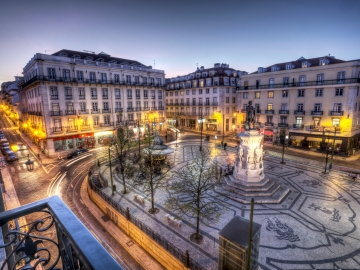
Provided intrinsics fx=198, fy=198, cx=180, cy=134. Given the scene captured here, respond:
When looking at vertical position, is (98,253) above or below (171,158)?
above

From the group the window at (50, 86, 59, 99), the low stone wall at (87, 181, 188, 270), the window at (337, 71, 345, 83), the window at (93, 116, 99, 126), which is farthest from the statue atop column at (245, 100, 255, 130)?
the window at (50, 86, 59, 99)

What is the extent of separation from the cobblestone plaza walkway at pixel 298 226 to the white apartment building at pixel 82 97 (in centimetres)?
1982

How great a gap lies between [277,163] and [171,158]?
49.8ft

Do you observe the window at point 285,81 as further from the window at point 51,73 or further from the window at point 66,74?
the window at point 51,73

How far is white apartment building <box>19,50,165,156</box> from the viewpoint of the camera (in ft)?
109

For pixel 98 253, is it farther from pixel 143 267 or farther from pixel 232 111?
pixel 232 111

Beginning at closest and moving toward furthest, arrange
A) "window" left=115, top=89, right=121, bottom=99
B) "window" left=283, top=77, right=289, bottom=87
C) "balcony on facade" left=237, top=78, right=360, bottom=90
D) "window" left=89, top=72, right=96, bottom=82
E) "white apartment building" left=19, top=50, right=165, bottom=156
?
"balcony on facade" left=237, top=78, right=360, bottom=90 → "white apartment building" left=19, top=50, right=165, bottom=156 → "window" left=283, top=77, right=289, bottom=87 → "window" left=89, top=72, right=96, bottom=82 → "window" left=115, top=89, right=121, bottom=99

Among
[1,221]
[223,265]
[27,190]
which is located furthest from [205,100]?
[1,221]

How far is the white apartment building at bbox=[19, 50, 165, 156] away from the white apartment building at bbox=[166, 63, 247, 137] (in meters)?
12.9

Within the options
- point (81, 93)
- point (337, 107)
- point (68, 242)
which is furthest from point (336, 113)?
point (81, 93)

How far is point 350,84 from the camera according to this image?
29.1 metres

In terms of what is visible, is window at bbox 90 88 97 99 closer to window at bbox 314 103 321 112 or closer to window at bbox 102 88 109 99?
window at bbox 102 88 109 99

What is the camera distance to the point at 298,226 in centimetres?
1417

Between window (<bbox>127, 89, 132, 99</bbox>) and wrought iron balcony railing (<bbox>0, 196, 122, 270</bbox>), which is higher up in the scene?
window (<bbox>127, 89, 132, 99</bbox>)
